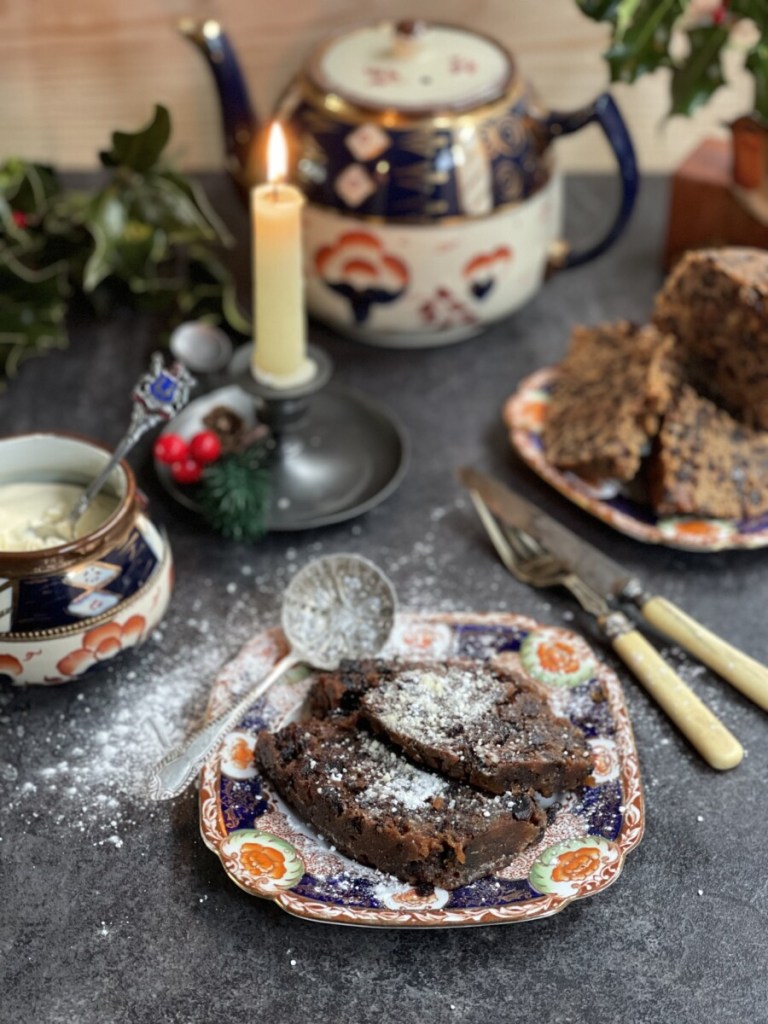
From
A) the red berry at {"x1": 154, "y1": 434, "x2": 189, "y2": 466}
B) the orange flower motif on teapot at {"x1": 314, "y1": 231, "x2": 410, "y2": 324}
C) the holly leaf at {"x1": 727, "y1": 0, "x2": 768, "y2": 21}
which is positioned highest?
the holly leaf at {"x1": 727, "y1": 0, "x2": 768, "y2": 21}

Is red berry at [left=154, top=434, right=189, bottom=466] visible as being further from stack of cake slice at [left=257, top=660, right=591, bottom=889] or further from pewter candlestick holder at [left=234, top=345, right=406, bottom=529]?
stack of cake slice at [left=257, top=660, right=591, bottom=889]

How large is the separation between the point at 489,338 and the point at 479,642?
569 millimetres

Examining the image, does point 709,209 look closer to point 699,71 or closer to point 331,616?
point 699,71

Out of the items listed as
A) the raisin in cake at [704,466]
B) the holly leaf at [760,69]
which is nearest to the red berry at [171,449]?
the raisin in cake at [704,466]

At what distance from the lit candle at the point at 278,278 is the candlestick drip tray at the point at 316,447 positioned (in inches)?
1.0

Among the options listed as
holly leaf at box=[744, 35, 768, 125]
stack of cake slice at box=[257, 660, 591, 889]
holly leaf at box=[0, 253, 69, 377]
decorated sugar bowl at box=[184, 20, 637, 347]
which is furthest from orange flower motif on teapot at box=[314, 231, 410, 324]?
stack of cake slice at box=[257, 660, 591, 889]

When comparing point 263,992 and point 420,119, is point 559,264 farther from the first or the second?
point 263,992

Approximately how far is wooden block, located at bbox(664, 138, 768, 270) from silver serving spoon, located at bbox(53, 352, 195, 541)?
2.72 feet

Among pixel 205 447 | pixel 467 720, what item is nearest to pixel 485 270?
pixel 205 447

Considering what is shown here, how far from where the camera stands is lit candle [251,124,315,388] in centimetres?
111

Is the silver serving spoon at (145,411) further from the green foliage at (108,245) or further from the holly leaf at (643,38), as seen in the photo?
the holly leaf at (643,38)

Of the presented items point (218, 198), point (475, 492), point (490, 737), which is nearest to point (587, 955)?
point (490, 737)

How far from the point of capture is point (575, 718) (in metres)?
1.00

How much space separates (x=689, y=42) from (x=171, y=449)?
787 mm
